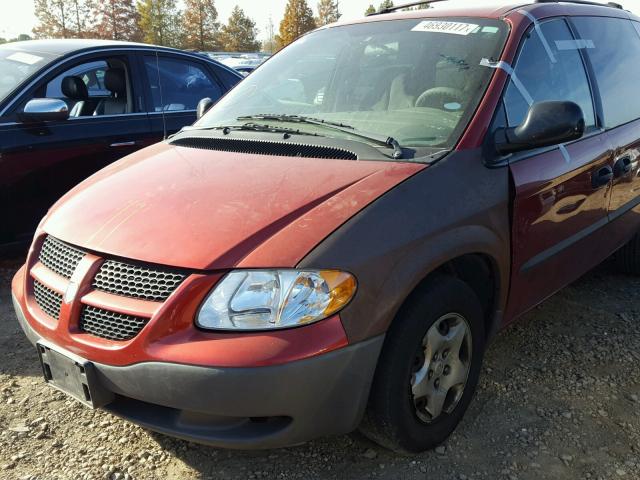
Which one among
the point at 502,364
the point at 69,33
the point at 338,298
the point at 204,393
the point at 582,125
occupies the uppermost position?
the point at 69,33

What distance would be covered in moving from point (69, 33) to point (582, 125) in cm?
4361

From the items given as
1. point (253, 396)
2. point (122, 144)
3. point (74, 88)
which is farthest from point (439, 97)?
point (74, 88)

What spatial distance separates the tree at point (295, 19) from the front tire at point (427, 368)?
151ft

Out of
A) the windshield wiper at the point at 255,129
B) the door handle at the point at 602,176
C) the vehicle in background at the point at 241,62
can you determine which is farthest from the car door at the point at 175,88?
the vehicle in background at the point at 241,62

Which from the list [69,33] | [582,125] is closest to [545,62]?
[582,125]

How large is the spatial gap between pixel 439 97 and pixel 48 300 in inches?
72.6

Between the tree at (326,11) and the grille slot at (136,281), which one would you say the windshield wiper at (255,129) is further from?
the tree at (326,11)

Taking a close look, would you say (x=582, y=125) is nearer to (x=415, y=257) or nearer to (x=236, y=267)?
(x=415, y=257)

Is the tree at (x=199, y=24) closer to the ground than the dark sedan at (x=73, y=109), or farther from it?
farther from it

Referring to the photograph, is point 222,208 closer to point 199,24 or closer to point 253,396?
point 253,396

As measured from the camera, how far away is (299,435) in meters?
1.97

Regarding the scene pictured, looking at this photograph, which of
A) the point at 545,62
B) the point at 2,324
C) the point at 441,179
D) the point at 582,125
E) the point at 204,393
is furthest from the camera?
the point at 2,324

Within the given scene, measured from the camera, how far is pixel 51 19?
39656 mm

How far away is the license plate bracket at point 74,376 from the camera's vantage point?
2.05m
